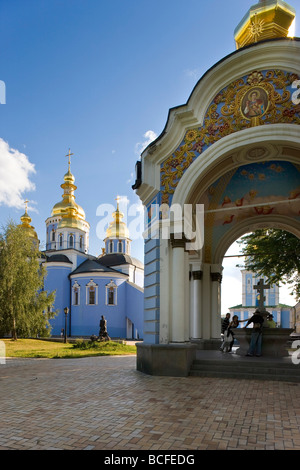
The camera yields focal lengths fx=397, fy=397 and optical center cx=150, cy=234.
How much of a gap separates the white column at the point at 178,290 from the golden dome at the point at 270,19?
6536 millimetres

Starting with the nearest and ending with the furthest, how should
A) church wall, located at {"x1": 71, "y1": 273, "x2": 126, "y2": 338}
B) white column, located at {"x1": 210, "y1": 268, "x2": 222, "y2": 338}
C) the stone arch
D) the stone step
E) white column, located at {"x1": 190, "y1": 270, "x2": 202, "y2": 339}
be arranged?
the stone step, the stone arch, white column, located at {"x1": 190, "y1": 270, "x2": 202, "y2": 339}, white column, located at {"x1": 210, "y1": 268, "x2": 222, "y2": 338}, church wall, located at {"x1": 71, "y1": 273, "x2": 126, "y2": 338}

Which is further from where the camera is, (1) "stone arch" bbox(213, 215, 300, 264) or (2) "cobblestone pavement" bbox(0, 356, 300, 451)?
(1) "stone arch" bbox(213, 215, 300, 264)

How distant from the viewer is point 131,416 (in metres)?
5.30

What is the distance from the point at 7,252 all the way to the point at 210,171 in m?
17.9

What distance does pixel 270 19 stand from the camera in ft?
37.2

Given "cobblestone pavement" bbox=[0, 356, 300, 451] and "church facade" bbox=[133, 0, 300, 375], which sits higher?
"church facade" bbox=[133, 0, 300, 375]

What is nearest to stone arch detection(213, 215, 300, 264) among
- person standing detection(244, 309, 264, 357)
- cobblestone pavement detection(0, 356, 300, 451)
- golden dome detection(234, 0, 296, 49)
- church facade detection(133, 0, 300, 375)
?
church facade detection(133, 0, 300, 375)

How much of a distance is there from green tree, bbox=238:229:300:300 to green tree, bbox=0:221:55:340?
13627 millimetres

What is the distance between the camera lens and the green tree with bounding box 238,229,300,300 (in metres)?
14.5

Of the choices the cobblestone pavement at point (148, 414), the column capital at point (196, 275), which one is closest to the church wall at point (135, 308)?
the column capital at point (196, 275)

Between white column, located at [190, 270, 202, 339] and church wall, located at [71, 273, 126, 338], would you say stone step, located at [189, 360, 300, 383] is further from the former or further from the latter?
church wall, located at [71, 273, 126, 338]

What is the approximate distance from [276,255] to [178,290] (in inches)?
276

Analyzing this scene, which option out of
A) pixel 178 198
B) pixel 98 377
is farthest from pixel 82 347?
pixel 178 198
